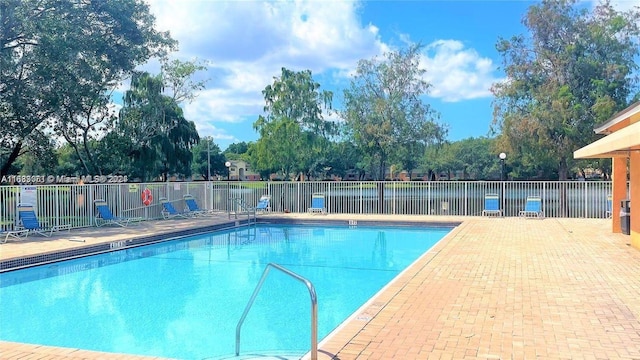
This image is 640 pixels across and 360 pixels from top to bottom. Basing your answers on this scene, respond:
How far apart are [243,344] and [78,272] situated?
18.9ft

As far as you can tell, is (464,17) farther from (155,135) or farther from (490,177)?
(490,177)

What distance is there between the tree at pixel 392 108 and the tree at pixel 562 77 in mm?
3426

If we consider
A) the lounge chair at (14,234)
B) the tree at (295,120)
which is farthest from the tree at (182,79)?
the lounge chair at (14,234)

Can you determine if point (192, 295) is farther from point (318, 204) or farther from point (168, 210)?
point (318, 204)

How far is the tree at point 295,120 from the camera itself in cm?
2648

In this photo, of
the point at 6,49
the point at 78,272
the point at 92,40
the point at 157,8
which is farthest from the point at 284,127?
the point at 78,272

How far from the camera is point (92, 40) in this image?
1736 centimetres

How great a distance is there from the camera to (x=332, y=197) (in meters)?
20.1

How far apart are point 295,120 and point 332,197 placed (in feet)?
26.8

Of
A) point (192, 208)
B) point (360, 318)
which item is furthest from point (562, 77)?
point (360, 318)

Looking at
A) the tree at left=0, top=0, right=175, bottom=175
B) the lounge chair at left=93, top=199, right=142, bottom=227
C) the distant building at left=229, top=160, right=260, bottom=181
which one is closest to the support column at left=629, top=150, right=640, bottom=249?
the lounge chair at left=93, top=199, right=142, bottom=227

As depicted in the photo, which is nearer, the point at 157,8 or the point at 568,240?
the point at 568,240

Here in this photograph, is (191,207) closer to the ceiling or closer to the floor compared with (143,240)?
closer to the ceiling

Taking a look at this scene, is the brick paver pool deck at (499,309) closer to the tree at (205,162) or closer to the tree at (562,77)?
the tree at (562,77)
